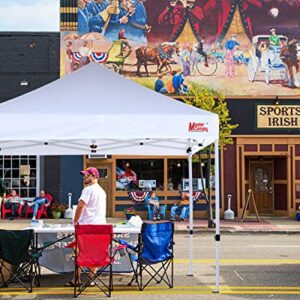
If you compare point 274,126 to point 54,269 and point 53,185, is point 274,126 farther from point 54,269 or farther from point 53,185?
point 54,269

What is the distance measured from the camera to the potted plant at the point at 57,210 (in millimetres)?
24141

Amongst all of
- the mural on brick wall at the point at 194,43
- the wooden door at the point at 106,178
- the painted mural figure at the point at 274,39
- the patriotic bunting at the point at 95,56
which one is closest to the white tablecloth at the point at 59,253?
the wooden door at the point at 106,178

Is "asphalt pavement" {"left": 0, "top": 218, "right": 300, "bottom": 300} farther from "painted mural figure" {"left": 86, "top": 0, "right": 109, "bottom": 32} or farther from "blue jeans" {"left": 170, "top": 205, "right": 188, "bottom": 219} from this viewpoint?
"painted mural figure" {"left": 86, "top": 0, "right": 109, "bottom": 32}

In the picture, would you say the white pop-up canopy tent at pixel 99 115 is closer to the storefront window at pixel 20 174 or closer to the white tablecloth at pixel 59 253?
the white tablecloth at pixel 59 253

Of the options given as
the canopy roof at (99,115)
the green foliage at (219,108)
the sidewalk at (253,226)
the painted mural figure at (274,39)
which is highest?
the painted mural figure at (274,39)

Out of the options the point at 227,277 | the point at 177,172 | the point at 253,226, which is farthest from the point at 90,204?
the point at 177,172

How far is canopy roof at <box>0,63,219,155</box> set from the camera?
8688 mm

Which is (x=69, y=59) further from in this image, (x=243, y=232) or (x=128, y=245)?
(x=128, y=245)

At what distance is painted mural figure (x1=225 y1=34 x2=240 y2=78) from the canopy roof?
15.6m

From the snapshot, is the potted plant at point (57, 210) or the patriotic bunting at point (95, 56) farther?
the patriotic bunting at point (95, 56)

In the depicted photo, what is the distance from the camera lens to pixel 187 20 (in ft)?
83.3

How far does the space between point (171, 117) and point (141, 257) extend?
7.04ft

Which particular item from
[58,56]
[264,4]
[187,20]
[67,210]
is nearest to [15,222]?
[67,210]

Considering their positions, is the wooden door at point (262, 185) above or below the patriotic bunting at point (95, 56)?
below
